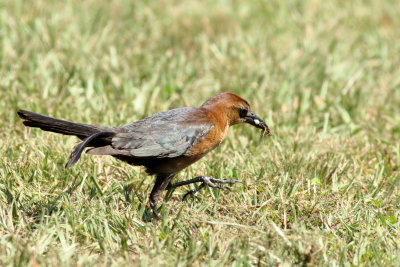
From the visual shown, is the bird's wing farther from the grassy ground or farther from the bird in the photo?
the grassy ground

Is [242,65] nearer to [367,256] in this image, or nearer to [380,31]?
[380,31]

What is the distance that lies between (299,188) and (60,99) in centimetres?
261

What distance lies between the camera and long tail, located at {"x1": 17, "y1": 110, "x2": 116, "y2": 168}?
14.2 ft

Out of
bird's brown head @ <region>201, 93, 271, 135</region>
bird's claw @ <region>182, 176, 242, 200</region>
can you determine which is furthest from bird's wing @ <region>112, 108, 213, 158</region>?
bird's claw @ <region>182, 176, 242, 200</region>

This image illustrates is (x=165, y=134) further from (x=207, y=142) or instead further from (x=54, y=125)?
(x=54, y=125)

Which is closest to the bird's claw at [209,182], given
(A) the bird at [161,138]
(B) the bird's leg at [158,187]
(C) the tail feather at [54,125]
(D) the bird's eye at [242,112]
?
(A) the bird at [161,138]

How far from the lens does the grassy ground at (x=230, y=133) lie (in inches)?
161

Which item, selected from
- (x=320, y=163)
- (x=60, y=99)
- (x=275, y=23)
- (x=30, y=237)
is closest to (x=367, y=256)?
(x=320, y=163)

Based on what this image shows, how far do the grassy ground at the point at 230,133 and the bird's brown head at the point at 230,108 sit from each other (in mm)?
386

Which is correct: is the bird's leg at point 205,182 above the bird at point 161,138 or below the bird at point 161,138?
below

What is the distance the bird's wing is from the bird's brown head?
0.16m

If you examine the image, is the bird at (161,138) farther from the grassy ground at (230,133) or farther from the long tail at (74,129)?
the grassy ground at (230,133)

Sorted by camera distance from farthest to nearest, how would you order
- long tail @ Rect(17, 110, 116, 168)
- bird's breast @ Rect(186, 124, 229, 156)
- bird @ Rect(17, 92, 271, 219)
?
bird's breast @ Rect(186, 124, 229, 156)
bird @ Rect(17, 92, 271, 219)
long tail @ Rect(17, 110, 116, 168)

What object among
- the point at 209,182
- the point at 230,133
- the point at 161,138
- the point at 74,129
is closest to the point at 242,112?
the point at 209,182
